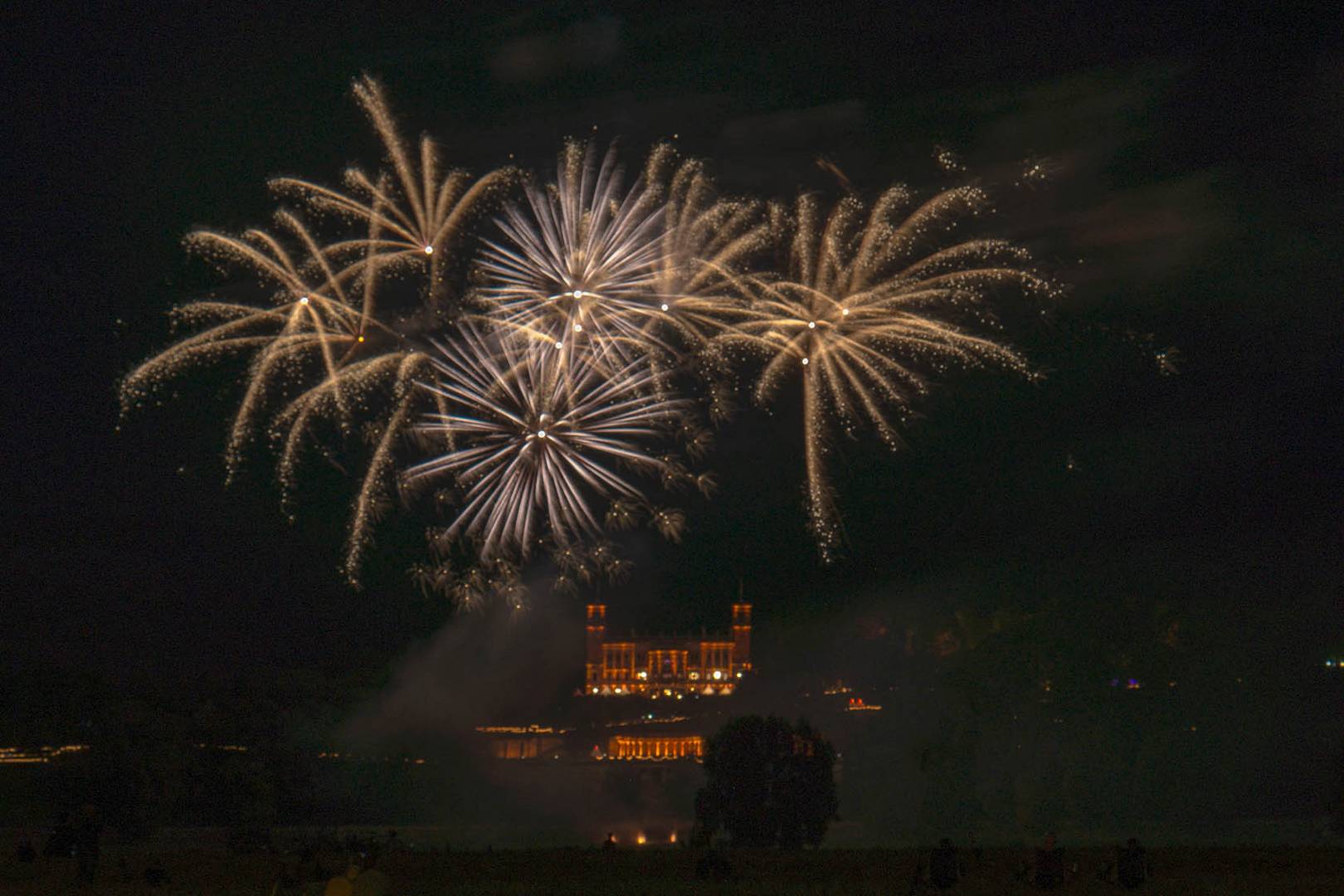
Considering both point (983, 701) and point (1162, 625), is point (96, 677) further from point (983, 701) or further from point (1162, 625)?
point (1162, 625)

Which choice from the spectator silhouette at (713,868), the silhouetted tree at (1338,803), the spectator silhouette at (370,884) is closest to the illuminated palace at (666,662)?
the silhouetted tree at (1338,803)

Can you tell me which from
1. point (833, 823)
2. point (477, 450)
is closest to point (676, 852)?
point (477, 450)

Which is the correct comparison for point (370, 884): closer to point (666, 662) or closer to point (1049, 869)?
point (1049, 869)

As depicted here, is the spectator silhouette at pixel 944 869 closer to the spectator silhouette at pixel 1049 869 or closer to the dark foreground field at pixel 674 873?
the dark foreground field at pixel 674 873

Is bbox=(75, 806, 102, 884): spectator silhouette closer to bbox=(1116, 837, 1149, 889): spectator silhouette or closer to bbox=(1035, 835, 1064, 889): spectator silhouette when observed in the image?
bbox=(1035, 835, 1064, 889): spectator silhouette

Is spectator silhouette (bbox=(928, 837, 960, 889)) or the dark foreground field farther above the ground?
spectator silhouette (bbox=(928, 837, 960, 889))

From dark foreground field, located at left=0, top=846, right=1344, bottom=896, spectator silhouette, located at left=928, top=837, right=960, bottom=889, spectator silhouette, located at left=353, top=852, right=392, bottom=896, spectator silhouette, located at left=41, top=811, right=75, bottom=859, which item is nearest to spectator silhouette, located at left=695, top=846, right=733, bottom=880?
dark foreground field, located at left=0, top=846, right=1344, bottom=896

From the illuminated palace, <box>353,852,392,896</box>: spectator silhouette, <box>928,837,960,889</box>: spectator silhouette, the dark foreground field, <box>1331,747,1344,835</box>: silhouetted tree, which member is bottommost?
<box>1331,747,1344,835</box>: silhouetted tree
